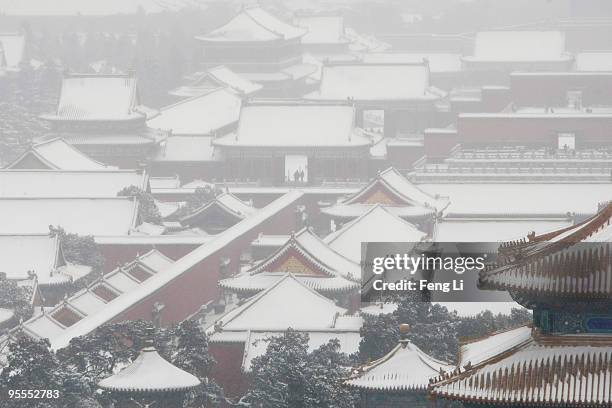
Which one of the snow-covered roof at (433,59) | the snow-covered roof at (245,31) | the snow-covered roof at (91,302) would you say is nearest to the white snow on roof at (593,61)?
the snow-covered roof at (433,59)

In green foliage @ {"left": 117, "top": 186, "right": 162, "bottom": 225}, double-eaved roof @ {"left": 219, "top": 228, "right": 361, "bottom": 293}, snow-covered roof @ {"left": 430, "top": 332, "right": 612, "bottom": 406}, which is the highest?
green foliage @ {"left": 117, "top": 186, "right": 162, "bottom": 225}

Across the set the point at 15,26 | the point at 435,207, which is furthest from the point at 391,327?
the point at 15,26

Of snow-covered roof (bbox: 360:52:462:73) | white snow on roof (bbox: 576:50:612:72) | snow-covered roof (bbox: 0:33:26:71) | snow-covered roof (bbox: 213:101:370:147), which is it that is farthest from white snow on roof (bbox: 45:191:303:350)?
snow-covered roof (bbox: 0:33:26:71)

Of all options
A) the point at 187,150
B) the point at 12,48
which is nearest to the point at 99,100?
the point at 187,150

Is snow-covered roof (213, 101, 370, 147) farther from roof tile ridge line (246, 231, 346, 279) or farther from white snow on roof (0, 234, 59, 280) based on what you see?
roof tile ridge line (246, 231, 346, 279)

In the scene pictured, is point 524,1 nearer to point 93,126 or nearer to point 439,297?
point 93,126

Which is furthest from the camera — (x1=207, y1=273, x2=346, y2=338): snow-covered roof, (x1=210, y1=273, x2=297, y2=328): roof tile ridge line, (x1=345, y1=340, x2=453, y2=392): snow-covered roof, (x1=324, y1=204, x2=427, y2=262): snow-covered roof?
(x1=324, y1=204, x2=427, y2=262): snow-covered roof

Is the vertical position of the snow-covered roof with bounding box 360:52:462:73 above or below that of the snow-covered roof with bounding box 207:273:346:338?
above

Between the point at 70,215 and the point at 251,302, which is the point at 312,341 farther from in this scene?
the point at 70,215
